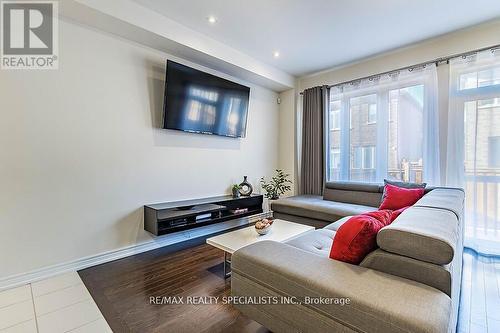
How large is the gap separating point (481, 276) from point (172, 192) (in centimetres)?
346

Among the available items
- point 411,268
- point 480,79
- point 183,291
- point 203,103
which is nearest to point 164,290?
point 183,291

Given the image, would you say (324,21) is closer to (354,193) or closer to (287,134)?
(287,134)

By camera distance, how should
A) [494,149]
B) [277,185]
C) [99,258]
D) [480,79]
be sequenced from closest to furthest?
[99,258]
[494,149]
[480,79]
[277,185]

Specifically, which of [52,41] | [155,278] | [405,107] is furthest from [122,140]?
[405,107]

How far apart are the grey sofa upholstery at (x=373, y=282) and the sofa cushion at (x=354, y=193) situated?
2.04 m

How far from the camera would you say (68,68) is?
7.75ft

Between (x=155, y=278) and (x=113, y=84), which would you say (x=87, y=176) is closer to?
(x=113, y=84)

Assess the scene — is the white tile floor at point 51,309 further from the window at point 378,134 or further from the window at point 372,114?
the window at point 372,114

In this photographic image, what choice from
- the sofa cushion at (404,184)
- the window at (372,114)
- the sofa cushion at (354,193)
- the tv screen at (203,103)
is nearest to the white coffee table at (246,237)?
the sofa cushion at (354,193)

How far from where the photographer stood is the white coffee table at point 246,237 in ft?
7.11

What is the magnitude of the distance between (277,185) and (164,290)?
115 inches

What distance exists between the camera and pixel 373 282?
1.07 meters

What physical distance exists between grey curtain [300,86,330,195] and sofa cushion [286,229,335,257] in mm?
2229

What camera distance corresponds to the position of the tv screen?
2.98m
